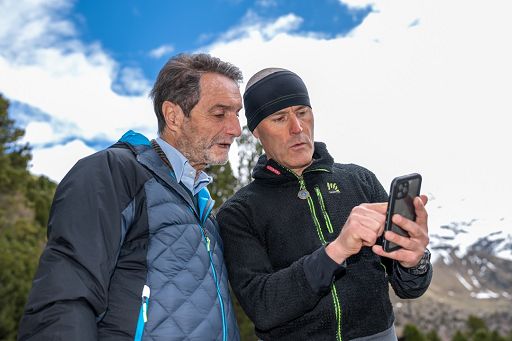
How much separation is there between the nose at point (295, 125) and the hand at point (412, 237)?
1.20 meters

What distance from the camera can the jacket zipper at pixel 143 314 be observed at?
9.59 feet

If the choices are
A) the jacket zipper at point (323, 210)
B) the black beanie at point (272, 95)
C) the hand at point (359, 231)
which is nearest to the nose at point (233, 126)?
the black beanie at point (272, 95)

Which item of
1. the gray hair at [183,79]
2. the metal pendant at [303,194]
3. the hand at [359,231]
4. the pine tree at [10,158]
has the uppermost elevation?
the pine tree at [10,158]

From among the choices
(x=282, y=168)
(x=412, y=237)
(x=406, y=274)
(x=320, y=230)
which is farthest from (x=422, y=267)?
(x=282, y=168)

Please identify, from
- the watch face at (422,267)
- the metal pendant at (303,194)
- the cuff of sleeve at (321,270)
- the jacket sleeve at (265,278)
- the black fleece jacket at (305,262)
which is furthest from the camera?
the metal pendant at (303,194)

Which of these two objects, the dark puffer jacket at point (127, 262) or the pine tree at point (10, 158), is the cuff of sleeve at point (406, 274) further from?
the pine tree at point (10, 158)

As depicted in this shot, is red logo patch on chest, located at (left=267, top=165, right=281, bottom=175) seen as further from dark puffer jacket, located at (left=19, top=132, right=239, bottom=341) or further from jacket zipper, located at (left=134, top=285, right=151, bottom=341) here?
jacket zipper, located at (left=134, top=285, right=151, bottom=341)

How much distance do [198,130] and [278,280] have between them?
1.26 m

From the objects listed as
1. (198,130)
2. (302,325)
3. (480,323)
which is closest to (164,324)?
(302,325)

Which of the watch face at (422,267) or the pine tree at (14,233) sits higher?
the pine tree at (14,233)

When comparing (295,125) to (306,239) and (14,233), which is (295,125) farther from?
(14,233)

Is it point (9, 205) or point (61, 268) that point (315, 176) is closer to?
point (61, 268)

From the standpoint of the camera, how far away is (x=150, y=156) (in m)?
3.46

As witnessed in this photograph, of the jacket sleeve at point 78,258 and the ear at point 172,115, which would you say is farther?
the ear at point 172,115
